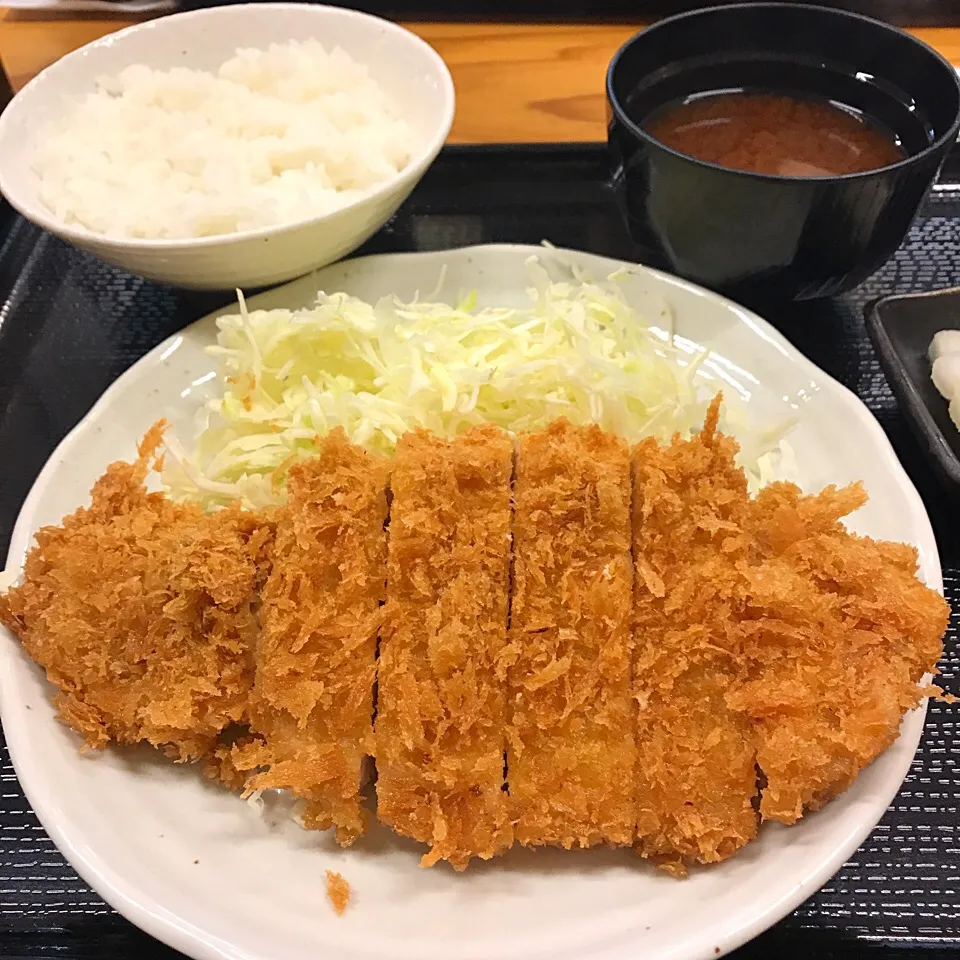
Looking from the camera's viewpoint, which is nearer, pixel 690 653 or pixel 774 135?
pixel 690 653

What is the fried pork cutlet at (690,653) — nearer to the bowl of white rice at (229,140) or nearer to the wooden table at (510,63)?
the bowl of white rice at (229,140)

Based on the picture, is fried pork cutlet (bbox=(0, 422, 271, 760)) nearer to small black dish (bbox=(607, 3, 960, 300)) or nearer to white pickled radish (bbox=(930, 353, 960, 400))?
small black dish (bbox=(607, 3, 960, 300))

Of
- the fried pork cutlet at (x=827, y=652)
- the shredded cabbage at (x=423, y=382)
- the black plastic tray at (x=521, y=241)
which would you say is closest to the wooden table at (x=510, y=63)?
the black plastic tray at (x=521, y=241)

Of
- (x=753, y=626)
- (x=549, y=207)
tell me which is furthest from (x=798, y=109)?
(x=753, y=626)

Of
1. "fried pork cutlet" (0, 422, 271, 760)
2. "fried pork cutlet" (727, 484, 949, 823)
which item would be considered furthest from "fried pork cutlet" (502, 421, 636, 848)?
"fried pork cutlet" (0, 422, 271, 760)

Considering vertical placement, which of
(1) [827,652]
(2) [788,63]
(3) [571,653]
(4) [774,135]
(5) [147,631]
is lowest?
(5) [147,631]

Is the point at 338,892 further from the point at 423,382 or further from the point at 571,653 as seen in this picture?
the point at 423,382

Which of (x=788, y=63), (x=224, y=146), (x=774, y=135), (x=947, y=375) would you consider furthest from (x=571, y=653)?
(x=788, y=63)

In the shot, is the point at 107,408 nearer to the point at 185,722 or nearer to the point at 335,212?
the point at 335,212
